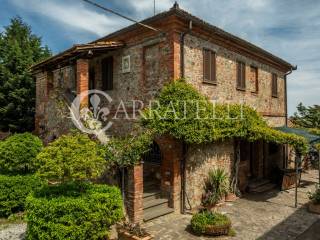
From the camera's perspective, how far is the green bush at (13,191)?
9.12 metres

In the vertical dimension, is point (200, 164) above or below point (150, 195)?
above

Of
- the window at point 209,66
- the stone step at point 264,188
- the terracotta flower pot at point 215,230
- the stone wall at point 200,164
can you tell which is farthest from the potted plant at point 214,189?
the window at point 209,66

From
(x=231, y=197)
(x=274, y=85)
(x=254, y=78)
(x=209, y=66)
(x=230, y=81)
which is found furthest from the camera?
(x=274, y=85)

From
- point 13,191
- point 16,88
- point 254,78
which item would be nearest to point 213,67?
point 254,78

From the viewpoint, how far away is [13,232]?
8.09 meters

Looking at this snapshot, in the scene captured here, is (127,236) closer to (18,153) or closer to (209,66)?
(18,153)

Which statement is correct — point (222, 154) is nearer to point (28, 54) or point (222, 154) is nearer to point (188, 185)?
point (188, 185)

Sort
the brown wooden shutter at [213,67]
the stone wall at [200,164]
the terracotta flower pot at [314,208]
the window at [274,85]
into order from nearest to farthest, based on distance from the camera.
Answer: the terracotta flower pot at [314,208] < the stone wall at [200,164] < the brown wooden shutter at [213,67] < the window at [274,85]

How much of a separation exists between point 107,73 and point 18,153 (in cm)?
513

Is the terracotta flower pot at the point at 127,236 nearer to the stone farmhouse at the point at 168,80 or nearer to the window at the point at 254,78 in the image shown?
the stone farmhouse at the point at 168,80

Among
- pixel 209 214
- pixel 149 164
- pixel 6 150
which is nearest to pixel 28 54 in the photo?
pixel 6 150

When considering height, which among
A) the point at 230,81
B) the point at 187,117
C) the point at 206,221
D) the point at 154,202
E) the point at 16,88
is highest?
the point at 16,88

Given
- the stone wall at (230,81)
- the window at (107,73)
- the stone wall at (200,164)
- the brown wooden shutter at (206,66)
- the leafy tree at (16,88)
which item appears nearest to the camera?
the stone wall at (200,164)

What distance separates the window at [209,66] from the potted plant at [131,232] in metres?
6.12
